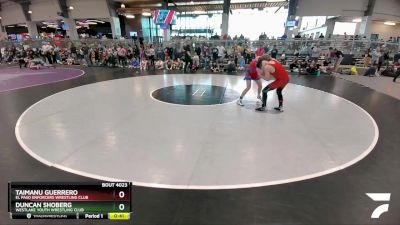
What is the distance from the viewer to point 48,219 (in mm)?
2826

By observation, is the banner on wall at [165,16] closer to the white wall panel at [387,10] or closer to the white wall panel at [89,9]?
the white wall panel at [89,9]

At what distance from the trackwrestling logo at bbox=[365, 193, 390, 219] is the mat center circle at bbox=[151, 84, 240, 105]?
17.2ft

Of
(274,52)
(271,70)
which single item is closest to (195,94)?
(271,70)

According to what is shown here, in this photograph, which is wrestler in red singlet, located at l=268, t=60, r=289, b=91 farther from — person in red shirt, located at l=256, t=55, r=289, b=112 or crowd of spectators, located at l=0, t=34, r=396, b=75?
crowd of spectators, located at l=0, t=34, r=396, b=75

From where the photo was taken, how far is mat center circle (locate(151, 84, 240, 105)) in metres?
8.30

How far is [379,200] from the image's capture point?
3287 mm

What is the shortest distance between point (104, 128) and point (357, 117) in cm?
679

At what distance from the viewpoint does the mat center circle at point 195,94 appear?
8.30 metres

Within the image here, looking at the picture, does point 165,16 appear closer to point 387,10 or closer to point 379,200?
point 379,200
